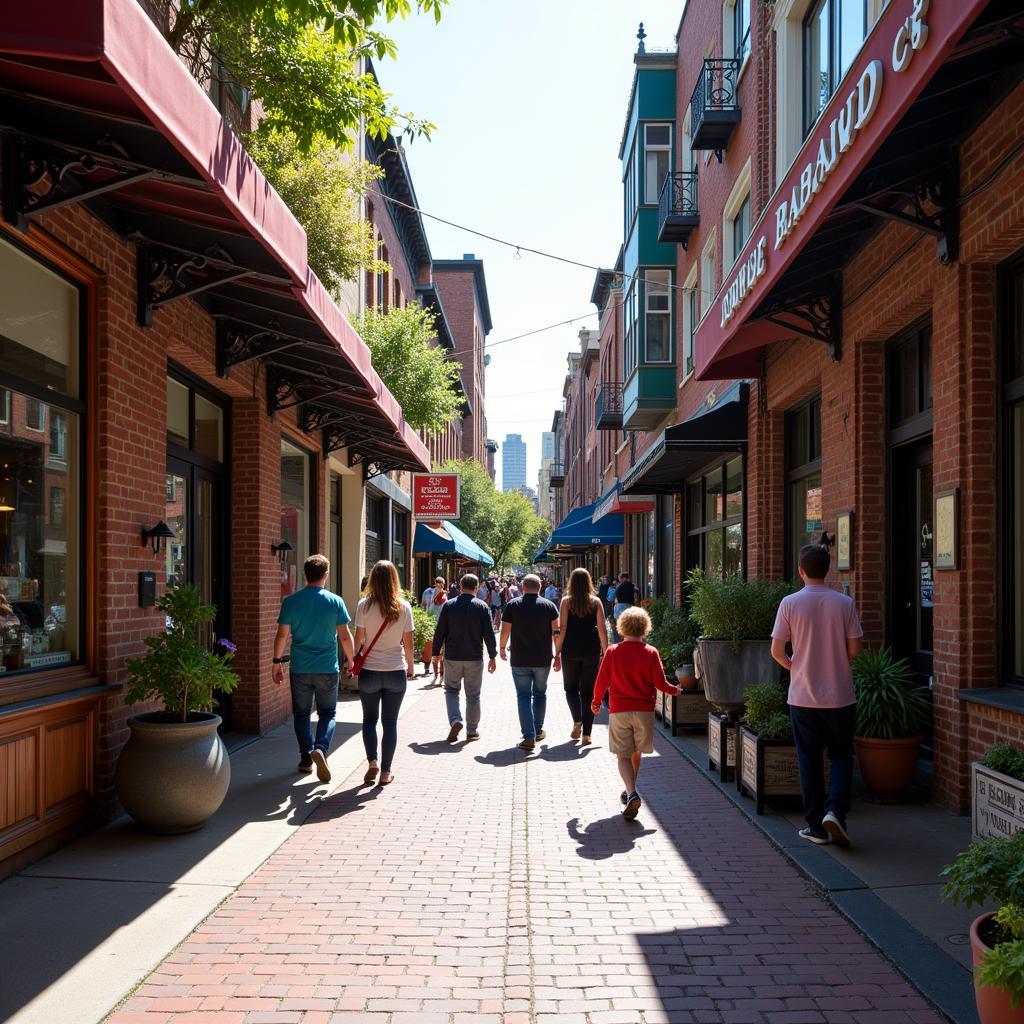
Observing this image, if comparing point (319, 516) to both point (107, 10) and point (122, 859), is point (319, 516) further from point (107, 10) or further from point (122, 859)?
point (107, 10)

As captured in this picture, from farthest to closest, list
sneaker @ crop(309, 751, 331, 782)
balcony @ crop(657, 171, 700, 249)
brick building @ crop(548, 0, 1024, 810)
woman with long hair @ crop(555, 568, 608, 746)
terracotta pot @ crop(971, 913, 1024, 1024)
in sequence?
balcony @ crop(657, 171, 700, 249) → woman with long hair @ crop(555, 568, 608, 746) → sneaker @ crop(309, 751, 331, 782) → brick building @ crop(548, 0, 1024, 810) → terracotta pot @ crop(971, 913, 1024, 1024)

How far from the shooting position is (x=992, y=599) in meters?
6.75

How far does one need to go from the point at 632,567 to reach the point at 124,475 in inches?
932

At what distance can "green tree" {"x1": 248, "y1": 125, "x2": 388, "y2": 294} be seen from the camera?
1097 cm

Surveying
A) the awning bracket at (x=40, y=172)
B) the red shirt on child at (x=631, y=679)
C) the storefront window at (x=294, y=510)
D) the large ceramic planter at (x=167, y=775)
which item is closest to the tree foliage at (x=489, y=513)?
the storefront window at (x=294, y=510)

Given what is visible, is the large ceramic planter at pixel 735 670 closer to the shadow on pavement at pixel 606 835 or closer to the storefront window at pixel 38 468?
the shadow on pavement at pixel 606 835

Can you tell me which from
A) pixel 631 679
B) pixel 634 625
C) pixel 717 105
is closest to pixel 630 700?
pixel 631 679

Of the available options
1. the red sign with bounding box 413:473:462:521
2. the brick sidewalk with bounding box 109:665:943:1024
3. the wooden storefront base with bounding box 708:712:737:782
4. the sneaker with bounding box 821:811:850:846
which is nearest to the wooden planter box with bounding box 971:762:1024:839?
the sneaker with bounding box 821:811:850:846

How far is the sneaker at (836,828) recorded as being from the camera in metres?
6.25

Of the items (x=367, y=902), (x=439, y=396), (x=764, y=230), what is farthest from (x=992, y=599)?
(x=439, y=396)

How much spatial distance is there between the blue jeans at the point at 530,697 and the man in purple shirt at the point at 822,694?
13.6 feet

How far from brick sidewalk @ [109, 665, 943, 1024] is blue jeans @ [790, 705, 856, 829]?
17.7 inches

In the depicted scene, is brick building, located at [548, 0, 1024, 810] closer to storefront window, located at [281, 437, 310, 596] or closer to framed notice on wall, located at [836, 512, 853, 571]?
framed notice on wall, located at [836, 512, 853, 571]

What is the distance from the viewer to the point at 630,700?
24.8 ft
